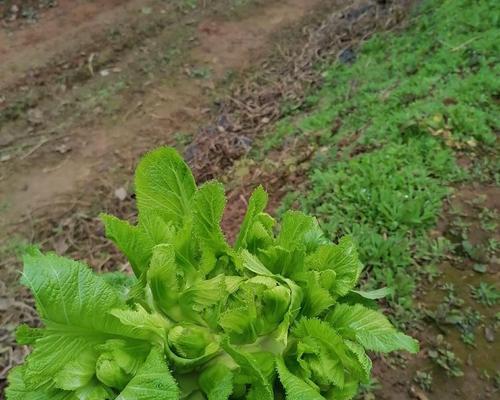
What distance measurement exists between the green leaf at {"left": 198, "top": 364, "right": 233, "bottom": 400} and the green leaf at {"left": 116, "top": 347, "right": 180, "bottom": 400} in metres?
0.12

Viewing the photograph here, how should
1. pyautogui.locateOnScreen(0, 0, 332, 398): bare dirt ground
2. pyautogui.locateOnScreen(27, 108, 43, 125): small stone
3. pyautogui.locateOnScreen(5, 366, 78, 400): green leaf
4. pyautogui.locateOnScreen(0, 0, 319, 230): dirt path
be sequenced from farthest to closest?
pyautogui.locateOnScreen(27, 108, 43, 125): small stone → pyautogui.locateOnScreen(0, 0, 319, 230): dirt path → pyautogui.locateOnScreen(0, 0, 332, 398): bare dirt ground → pyautogui.locateOnScreen(5, 366, 78, 400): green leaf

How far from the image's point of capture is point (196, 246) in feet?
4.99

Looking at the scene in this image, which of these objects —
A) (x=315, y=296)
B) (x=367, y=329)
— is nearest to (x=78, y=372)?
(x=315, y=296)

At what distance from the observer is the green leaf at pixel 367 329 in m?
1.46

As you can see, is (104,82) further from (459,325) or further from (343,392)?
(343,392)

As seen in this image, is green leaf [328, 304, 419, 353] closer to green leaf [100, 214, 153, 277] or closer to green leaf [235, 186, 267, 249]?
green leaf [235, 186, 267, 249]

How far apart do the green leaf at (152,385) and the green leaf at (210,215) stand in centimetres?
40

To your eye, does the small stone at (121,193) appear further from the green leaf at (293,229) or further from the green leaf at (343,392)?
the green leaf at (343,392)

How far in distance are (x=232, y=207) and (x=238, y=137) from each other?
55.8 inches

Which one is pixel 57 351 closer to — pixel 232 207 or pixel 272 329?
pixel 272 329

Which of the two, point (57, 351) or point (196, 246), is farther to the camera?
point (196, 246)

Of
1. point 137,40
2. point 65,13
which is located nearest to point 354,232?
point 137,40

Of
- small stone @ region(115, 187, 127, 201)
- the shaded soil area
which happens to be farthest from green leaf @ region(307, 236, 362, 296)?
small stone @ region(115, 187, 127, 201)

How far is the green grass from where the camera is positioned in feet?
10.6
